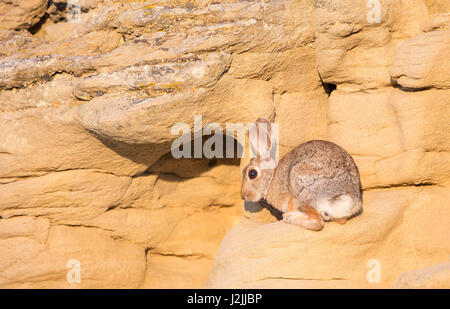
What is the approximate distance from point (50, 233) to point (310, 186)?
3260 millimetres

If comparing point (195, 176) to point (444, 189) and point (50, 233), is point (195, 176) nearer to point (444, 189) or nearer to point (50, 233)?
point (50, 233)

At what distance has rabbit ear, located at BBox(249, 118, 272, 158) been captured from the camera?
19.6 feet

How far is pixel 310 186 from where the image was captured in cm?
571

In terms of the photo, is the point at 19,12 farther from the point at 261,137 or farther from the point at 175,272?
the point at 175,272

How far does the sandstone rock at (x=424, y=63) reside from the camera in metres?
5.55

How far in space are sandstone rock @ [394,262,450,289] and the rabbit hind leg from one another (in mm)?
917

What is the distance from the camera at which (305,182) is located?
5.75m

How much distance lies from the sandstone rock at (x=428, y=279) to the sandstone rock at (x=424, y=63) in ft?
5.97

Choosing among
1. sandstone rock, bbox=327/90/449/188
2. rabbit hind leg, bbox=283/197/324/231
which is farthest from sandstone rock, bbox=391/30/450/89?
rabbit hind leg, bbox=283/197/324/231

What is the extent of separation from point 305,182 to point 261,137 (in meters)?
0.68

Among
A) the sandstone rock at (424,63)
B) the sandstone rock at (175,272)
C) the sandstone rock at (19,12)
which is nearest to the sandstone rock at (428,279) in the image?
the sandstone rock at (424,63)

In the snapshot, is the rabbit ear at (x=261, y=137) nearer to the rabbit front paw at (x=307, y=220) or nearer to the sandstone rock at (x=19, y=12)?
the rabbit front paw at (x=307, y=220)

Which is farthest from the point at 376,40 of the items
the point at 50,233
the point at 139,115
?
the point at 50,233

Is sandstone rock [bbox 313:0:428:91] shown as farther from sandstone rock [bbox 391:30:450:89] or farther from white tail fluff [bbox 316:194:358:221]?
white tail fluff [bbox 316:194:358:221]
